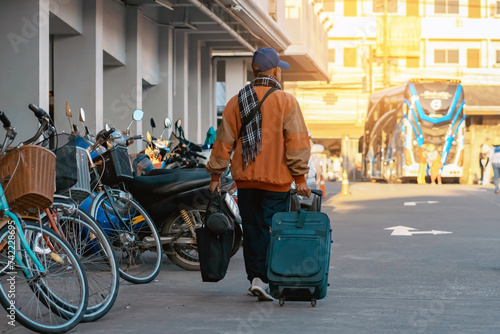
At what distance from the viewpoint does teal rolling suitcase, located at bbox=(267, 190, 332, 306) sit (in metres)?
6.61

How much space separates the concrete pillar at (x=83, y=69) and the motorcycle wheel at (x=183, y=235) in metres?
6.72

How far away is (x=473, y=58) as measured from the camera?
59.5 metres

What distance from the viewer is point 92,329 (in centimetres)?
575

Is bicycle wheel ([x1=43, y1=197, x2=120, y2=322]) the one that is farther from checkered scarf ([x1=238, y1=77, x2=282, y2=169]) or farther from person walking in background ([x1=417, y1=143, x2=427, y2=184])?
person walking in background ([x1=417, y1=143, x2=427, y2=184])

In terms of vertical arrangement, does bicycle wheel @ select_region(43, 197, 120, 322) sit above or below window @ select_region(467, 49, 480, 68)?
below

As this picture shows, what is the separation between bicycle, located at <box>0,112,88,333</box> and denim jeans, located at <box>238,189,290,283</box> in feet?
5.66

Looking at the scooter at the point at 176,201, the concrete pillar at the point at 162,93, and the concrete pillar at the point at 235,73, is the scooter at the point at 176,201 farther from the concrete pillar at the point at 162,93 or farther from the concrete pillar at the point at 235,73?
the concrete pillar at the point at 235,73

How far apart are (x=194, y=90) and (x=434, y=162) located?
45.3 ft

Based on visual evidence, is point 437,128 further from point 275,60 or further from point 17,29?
point 275,60

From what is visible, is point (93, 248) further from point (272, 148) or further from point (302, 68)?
point (302, 68)

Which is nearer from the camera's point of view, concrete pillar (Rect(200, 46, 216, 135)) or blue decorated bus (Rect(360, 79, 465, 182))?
concrete pillar (Rect(200, 46, 216, 135))

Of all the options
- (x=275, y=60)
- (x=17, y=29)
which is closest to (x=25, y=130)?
(x=17, y=29)

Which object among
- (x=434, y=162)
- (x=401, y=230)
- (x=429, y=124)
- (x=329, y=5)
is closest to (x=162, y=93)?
(x=401, y=230)

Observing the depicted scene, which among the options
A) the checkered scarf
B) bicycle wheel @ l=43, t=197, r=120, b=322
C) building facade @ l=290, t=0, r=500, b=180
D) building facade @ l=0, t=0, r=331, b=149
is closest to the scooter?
the checkered scarf
